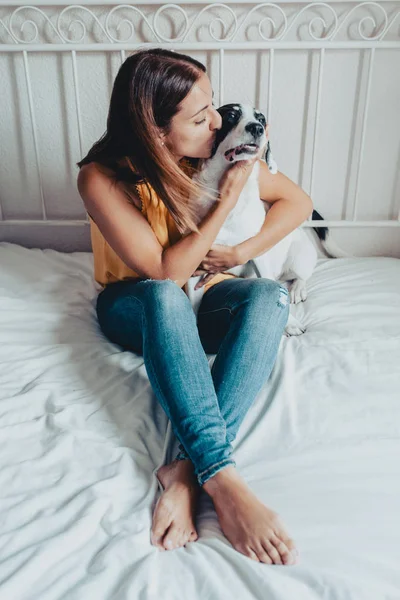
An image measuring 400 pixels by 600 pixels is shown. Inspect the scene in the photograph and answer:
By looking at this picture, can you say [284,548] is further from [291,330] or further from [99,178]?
[99,178]

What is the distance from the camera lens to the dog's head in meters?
1.08

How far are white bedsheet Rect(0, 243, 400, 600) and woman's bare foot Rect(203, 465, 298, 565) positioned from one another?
2 centimetres

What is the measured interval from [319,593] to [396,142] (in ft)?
4.76

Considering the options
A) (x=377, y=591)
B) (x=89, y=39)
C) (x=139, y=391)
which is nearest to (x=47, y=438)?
(x=139, y=391)

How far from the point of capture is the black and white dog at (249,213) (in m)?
1.10

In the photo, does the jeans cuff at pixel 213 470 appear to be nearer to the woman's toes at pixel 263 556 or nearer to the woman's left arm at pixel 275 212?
the woman's toes at pixel 263 556

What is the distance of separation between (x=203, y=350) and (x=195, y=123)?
0.46 metres

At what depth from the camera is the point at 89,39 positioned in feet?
5.26

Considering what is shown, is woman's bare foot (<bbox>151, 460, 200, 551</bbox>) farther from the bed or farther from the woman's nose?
the woman's nose

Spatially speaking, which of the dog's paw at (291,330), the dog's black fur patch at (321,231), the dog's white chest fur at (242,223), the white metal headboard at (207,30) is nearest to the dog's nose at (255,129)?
the dog's white chest fur at (242,223)

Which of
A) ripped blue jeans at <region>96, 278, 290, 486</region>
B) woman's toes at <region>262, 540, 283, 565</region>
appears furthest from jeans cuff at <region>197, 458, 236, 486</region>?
woman's toes at <region>262, 540, 283, 565</region>

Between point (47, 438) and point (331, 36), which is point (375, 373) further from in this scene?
point (331, 36)

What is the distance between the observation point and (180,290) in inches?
40.9

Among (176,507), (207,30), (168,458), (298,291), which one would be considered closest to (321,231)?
(298,291)
